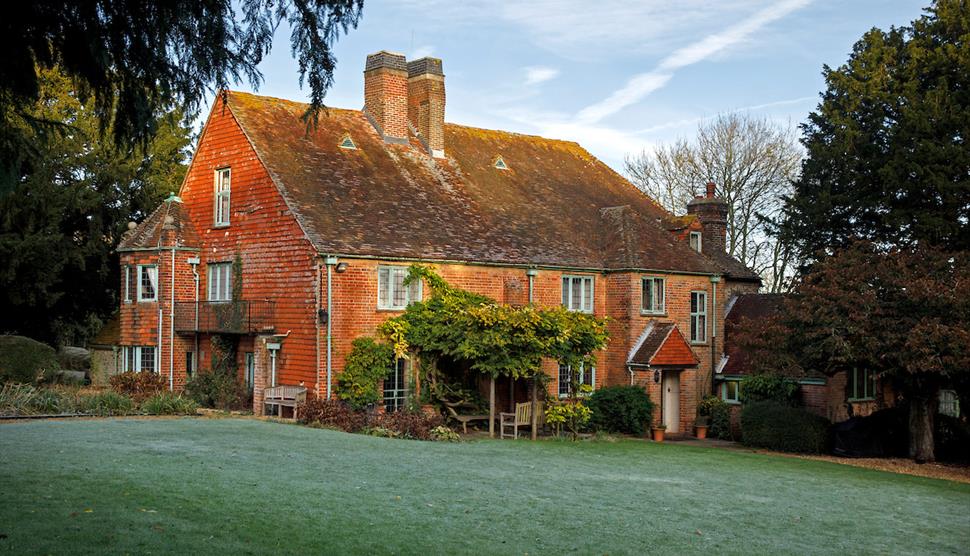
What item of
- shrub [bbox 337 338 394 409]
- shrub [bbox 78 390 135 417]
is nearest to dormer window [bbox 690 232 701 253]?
shrub [bbox 337 338 394 409]

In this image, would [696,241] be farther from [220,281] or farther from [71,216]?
[71,216]

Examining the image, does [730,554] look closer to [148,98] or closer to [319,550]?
[319,550]

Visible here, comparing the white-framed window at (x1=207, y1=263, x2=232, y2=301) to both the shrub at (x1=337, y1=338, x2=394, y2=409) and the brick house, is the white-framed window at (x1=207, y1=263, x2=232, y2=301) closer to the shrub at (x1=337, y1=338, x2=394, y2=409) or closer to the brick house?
the brick house

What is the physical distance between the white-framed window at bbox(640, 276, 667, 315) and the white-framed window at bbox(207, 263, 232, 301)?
13.1 m

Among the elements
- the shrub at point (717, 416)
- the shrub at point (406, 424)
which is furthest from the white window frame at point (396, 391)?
the shrub at point (717, 416)

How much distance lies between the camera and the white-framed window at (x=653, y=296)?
3147 centimetres

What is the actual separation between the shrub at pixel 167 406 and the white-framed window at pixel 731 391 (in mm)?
17741

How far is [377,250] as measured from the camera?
1030 inches

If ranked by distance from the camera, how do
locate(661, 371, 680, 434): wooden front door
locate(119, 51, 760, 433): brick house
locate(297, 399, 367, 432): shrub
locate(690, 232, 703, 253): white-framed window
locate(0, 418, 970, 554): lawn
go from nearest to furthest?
locate(0, 418, 970, 554): lawn < locate(297, 399, 367, 432): shrub < locate(119, 51, 760, 433): brick house < locate(661, 371, 680, 434): wooden front door < locate(690, 232, 703, 253): white-framed window

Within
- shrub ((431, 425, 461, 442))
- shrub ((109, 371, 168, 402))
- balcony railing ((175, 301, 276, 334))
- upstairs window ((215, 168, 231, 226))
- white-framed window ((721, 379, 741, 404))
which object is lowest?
shrub ((431, 425, 461, 442))

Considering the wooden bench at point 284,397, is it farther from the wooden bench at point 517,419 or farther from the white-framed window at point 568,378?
the white-framed window at point 568,378

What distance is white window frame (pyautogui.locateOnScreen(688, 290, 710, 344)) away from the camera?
33.0 m

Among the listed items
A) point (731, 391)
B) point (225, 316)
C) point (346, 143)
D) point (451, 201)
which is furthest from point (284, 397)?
point (731, 391)

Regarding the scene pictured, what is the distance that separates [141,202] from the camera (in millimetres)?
39531
